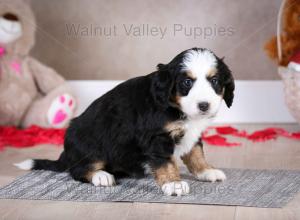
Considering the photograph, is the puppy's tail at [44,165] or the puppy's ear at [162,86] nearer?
the puppy's ear at [162,86]

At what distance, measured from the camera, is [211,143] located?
11.5ft

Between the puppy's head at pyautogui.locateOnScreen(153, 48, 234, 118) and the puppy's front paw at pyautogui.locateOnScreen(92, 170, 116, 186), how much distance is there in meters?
0.42

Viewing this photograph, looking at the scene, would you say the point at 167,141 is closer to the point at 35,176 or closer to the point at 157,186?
the point at 157,186

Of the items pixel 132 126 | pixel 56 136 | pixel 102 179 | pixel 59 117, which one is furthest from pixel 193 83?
pixel 59 117

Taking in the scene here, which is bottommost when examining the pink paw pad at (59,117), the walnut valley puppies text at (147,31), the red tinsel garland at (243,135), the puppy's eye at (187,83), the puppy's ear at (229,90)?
the red tinsel garland at (243,135)

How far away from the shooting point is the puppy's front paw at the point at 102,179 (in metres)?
2.52

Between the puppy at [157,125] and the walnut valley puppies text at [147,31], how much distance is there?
155 cm

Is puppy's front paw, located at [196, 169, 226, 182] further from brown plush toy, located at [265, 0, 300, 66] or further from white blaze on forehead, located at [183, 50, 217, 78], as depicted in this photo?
brown plush toy, located at [265, 0, 300, 66]

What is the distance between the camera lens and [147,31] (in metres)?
4.09

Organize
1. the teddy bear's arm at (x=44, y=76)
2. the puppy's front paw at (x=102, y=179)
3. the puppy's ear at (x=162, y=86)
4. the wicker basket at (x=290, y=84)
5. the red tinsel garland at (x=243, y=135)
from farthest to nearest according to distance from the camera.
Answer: the teddy bear's arm at (x=44, y=76)
the red tinsel garland at (x=243, y=135)
the wicker basket at (x=290, y=84)
the puppy's front paw at (x=102, y=179)
the puppy's ear at (x=162, y=86)

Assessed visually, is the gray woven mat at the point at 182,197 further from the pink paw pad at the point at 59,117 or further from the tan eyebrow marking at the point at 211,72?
the pink paw pad at the point at 59,117

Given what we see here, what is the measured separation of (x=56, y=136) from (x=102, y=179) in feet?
3.90

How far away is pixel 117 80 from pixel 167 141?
6.19ft

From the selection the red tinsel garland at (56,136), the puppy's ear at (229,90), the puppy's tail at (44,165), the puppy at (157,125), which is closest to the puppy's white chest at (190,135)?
the puppy at (157,125)
